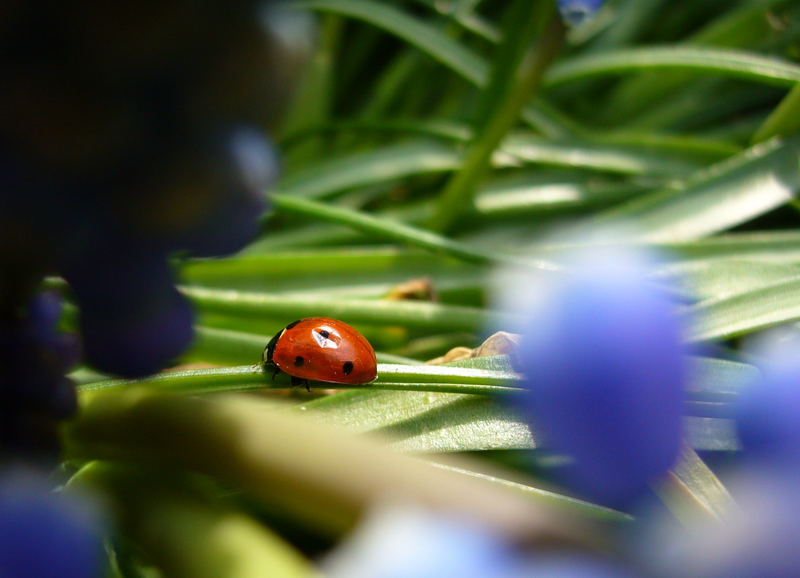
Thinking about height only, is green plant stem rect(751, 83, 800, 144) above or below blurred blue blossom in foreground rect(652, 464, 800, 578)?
above

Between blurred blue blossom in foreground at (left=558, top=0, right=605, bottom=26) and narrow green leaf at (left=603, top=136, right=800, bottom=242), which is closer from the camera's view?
blurred blue blossom in foreground at (left=558, top=0, right=605, bottom=26)

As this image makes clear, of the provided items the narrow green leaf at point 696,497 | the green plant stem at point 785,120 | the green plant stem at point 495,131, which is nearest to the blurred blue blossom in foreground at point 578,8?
the green plant stem at point 495,131

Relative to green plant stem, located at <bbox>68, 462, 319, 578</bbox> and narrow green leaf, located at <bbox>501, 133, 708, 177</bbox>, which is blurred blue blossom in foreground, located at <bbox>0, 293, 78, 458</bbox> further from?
narrow green leaf, located at <bbox>501, 133, 708, 177</bbox>

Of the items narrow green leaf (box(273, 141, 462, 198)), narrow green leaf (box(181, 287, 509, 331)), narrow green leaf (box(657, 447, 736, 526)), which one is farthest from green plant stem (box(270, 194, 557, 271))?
narrow green leaf (box(657, 447, 736, 526))

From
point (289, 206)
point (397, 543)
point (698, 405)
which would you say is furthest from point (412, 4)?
point (397, 543)

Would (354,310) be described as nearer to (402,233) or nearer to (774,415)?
(402,233)

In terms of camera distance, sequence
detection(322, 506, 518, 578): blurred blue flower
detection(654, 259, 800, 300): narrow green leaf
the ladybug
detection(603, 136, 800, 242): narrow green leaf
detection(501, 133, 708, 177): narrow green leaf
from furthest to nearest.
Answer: detection(501, 133, 708, 177): narrow green leaf → detection(603, 136, 800, 242): narrow green leaf → detection(654, 259, 800, 300): narrow green leaf → the ladybug → detection(322, 506, 518, 578): blurred blue flower

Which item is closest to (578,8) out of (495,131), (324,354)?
(495,131)

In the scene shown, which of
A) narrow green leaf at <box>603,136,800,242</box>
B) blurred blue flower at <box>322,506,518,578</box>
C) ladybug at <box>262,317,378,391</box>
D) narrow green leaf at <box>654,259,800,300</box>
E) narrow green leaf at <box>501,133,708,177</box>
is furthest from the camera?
narrow green leaf at <box>501,133,708,177</box>
